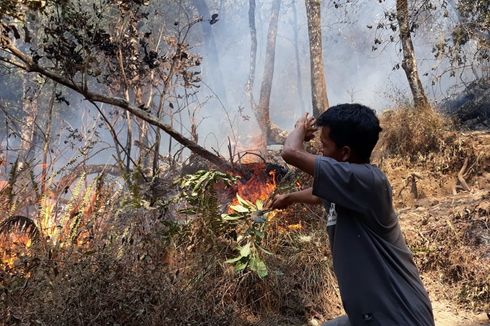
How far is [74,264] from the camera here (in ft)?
11.2

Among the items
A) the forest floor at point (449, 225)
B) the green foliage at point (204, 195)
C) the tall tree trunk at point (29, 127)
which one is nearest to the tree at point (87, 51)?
the tall tree trunk at point (29, 127)

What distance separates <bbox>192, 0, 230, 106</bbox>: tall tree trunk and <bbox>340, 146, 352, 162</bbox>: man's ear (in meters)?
23.3

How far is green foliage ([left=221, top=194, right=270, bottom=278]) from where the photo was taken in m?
4.32

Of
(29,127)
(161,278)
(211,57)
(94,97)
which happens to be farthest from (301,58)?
(161,278)

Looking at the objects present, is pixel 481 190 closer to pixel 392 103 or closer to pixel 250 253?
pixel 392 103

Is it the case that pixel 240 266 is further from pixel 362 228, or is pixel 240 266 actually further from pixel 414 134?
pixel 414 134

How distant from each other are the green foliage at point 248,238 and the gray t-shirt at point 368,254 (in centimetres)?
234

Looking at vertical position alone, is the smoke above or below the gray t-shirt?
above

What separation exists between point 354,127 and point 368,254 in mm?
527

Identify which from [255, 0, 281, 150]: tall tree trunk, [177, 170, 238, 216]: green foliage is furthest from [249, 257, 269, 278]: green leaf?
[255, 0, 281, 150]: tall tree trunk

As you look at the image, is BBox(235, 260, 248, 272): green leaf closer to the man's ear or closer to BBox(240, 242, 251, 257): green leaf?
BBox(240, 242, 251, 257): green leaf

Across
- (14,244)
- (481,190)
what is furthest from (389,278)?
(481,190)

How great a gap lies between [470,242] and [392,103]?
5340 mm

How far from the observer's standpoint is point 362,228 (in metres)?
1.93
